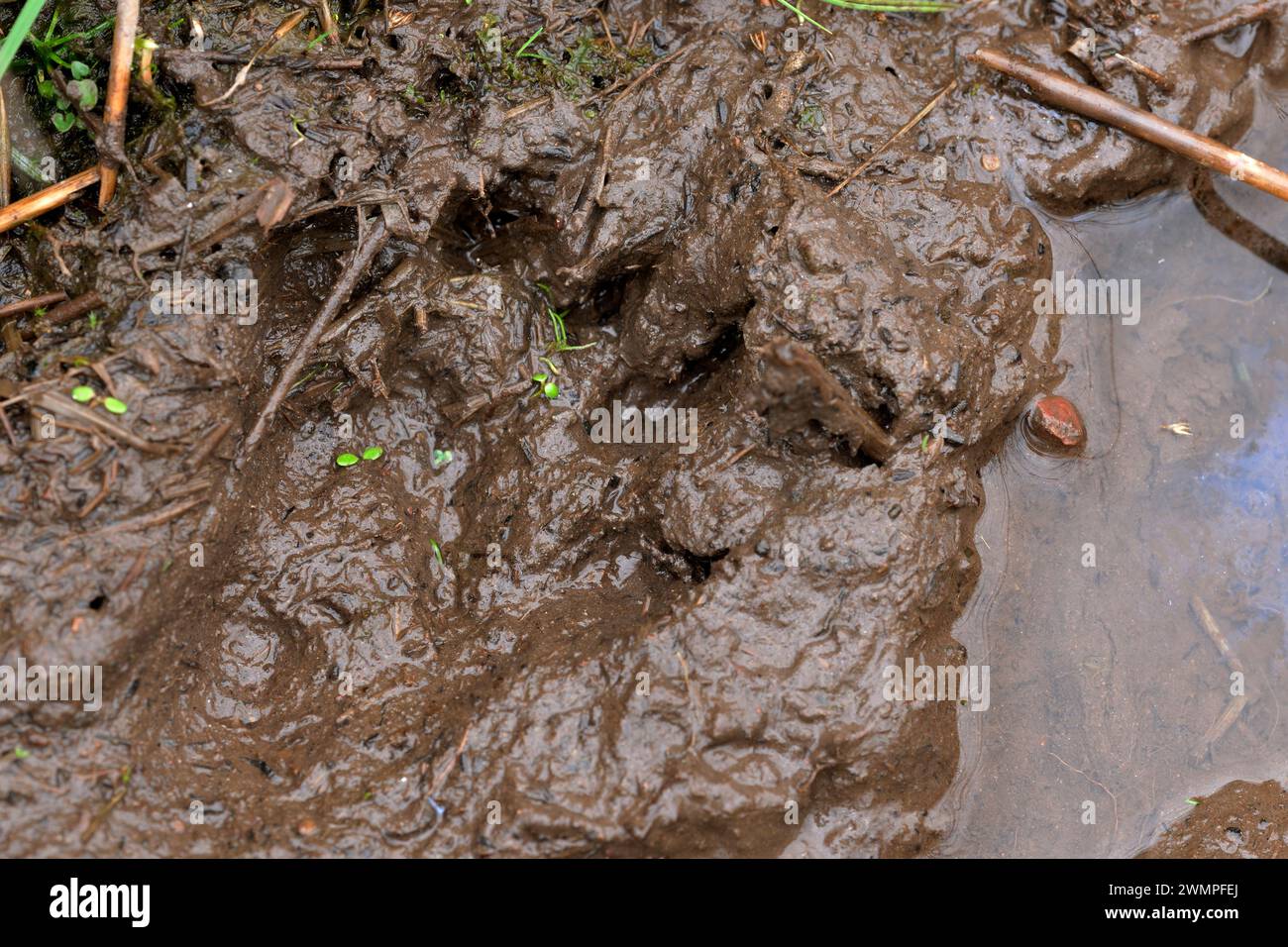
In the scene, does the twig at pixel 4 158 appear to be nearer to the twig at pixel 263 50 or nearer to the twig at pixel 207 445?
the twig at pixel 263 50

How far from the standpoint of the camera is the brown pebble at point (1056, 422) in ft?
14.6

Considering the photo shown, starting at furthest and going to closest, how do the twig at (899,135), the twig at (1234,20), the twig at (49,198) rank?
the twig at (1234,20) → the twig at (899,135) → the twig at (49,198)

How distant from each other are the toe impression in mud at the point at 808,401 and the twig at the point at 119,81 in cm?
275

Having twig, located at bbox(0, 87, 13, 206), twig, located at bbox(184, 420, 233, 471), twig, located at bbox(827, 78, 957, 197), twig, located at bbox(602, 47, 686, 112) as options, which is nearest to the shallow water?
twig, located at bbox(827, 78, 957, 197)

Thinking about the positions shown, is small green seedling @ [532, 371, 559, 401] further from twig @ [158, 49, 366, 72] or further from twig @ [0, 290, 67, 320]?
twig @ [0, 290, 67, 320]

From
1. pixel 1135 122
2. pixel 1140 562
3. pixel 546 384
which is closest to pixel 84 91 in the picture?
pixel 546 384

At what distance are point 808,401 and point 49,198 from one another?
3.30 m

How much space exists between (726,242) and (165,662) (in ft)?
9.50

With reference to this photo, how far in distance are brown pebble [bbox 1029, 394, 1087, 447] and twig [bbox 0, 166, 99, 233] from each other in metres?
4.28

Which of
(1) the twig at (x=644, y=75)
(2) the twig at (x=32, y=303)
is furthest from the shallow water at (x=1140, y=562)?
(2) the twig at (x=32, y=303)

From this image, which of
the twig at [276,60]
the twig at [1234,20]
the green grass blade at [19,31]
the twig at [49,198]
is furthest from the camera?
the twig at [1234,20]

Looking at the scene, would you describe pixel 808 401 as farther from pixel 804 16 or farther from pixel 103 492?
pixel 103 492

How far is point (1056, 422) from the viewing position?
175 inches
